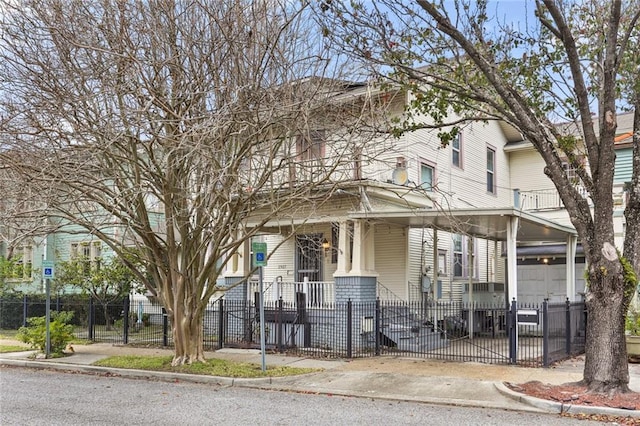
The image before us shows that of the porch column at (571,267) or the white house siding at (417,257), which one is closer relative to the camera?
the porch column at (571,267)

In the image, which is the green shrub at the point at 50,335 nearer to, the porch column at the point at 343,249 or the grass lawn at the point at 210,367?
the grass lawn at the point at 210,367

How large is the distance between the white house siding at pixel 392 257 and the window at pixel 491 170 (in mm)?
6676

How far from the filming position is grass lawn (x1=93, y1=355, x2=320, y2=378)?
12500 mm

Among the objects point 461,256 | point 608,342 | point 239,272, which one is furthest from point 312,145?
point 461,256

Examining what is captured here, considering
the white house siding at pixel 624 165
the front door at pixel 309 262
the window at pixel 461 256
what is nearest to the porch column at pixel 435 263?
the window at pixel 461 256

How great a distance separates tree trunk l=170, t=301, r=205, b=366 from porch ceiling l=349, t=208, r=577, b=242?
5165 mm

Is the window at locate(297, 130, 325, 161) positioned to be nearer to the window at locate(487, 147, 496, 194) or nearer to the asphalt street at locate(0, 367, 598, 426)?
the asphalt street at locate(0, 367, 598, 426)

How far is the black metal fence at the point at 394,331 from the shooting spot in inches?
556

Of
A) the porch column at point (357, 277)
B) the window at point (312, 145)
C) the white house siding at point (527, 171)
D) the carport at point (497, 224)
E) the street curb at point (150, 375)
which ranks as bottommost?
the street curb at point (150, 375)

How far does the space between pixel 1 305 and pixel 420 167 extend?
1765 centimetres

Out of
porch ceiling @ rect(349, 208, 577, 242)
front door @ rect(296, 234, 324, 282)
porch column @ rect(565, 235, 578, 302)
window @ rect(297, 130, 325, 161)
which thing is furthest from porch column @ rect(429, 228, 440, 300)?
window @ rect(297, 130, 325, 161)

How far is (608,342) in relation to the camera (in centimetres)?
978

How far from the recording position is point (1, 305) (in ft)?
81.6

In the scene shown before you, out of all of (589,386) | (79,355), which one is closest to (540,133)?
(589,386)
